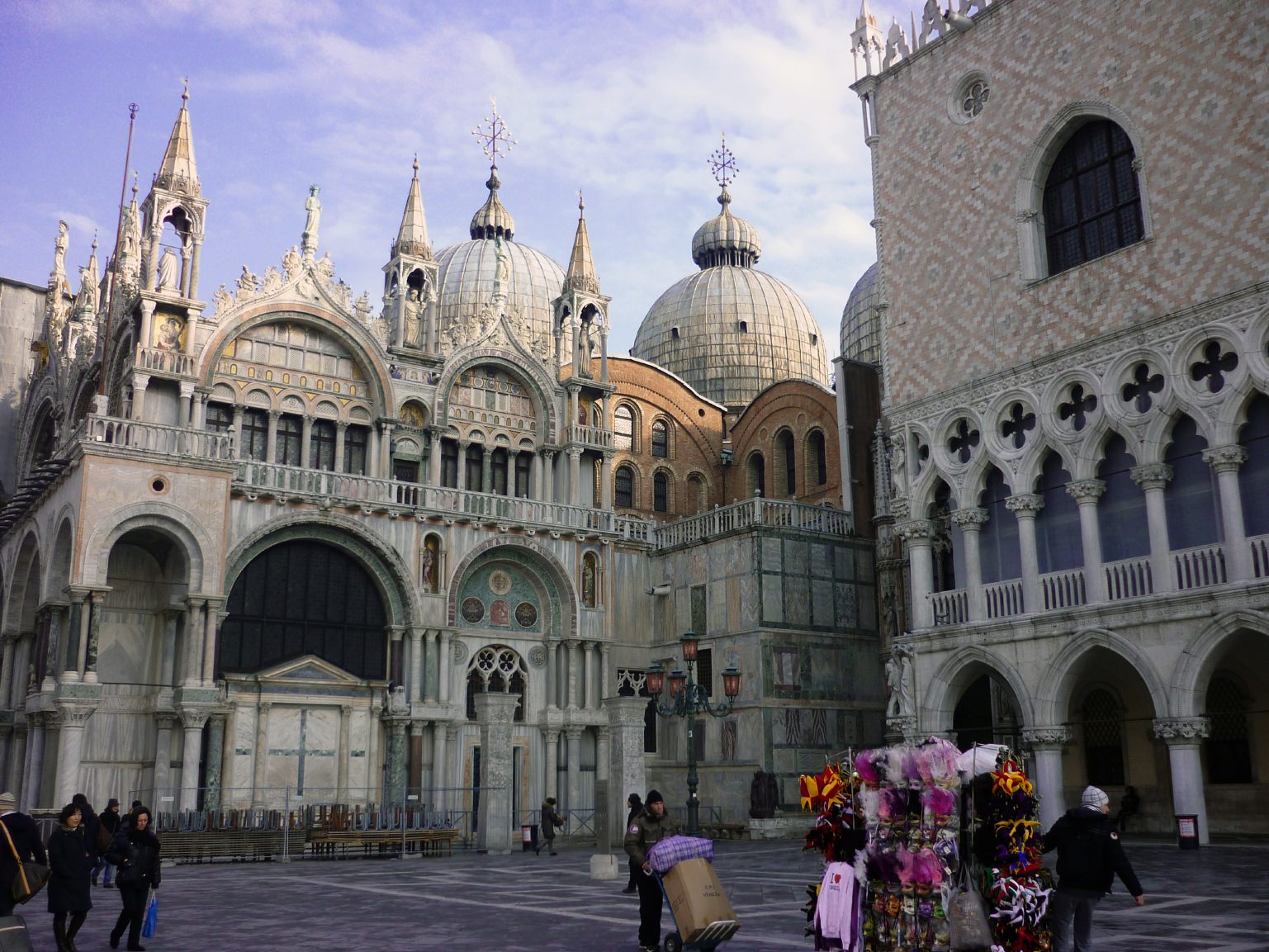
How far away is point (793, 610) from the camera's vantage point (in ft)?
97.6

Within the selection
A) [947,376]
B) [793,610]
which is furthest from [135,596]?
[947,376]

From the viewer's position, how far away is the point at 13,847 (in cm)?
857

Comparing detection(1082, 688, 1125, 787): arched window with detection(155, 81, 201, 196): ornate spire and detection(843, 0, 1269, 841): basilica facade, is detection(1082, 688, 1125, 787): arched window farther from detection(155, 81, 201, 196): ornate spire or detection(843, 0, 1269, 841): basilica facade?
detection(155, 81, 201, 196): ornate spire

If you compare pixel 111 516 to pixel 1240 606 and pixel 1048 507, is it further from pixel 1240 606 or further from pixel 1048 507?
pixel 1240 606

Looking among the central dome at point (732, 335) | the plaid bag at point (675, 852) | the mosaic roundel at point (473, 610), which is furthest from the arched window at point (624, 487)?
the plaid bag at point (675, 852)

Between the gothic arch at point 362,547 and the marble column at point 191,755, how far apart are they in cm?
368

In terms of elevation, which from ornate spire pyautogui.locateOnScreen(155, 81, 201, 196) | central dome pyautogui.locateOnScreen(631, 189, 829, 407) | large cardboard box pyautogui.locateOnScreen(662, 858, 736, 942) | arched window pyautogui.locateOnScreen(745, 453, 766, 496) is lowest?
large cardboard box pyautogui.locateOnScreen(662, 858, 736, 942)

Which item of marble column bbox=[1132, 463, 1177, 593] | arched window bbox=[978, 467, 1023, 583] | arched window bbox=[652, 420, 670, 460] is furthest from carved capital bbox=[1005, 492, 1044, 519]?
arched window bbox=[652, 420, 670, 460]

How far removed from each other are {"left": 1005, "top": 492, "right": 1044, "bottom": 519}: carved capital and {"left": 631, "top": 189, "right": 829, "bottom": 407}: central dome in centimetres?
2490

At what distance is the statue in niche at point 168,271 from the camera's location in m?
27.7

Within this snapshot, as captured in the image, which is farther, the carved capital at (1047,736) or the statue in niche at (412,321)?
the statue in niche at (412,321)

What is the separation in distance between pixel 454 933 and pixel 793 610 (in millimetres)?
19445

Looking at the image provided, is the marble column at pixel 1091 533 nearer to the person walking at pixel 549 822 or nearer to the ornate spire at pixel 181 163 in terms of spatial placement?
the person walking at pixel 549 822

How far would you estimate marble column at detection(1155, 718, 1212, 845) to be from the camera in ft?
66.8
